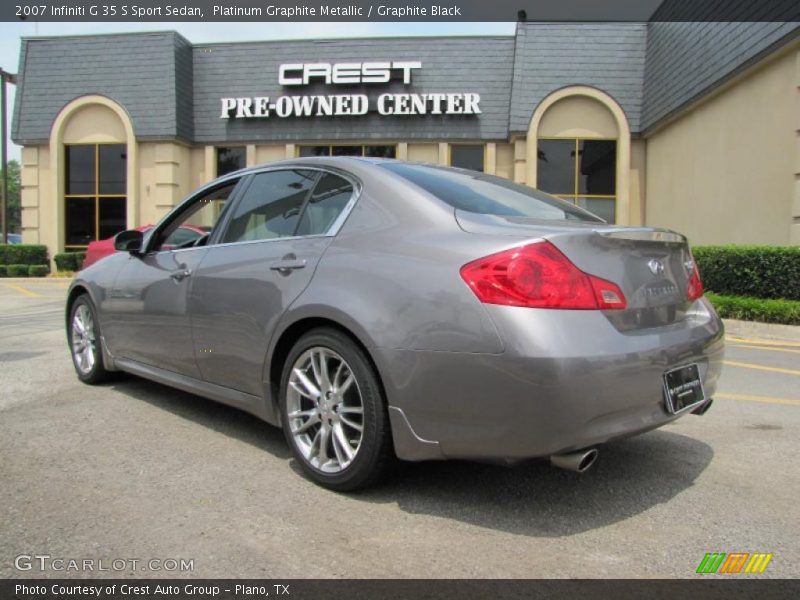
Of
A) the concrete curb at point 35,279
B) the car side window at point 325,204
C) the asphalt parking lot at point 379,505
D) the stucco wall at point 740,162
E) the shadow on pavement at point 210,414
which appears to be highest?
the stucco wall at point 740,162

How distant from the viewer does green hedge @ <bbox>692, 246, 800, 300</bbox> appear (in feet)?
30.4

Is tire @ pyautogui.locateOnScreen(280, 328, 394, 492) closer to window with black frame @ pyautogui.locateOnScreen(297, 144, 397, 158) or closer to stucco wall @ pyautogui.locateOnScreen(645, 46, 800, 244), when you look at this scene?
stucco wall @ pyautogui.locateOnScreen(645, 46, 800, 244)

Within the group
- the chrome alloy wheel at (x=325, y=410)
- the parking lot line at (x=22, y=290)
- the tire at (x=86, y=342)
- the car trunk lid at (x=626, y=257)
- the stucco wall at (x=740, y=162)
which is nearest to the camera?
the car trunk lid at (x=626, y=257)

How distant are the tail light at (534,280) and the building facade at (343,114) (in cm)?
1427

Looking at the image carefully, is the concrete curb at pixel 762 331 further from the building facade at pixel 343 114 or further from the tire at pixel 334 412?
the tire at pixel 334 412

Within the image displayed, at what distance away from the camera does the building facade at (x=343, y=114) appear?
17797 millimetres

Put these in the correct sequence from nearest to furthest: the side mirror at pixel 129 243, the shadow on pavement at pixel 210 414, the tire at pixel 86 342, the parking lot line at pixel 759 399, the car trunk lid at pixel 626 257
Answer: the car trunk lid at pixel 626 257 < the shadow on pavement at pixel 210 414 < the side mirror at pixel 129 243 < the parking lot line at pixel 759 399 < the tire at pixel 86 342

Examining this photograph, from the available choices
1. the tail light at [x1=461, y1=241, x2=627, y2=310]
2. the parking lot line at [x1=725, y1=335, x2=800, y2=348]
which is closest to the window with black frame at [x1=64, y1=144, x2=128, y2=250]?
the parking lot line at [x1=725, y1=335, x2=800, y2=348]

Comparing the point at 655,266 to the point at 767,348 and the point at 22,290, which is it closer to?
the point at 767,348

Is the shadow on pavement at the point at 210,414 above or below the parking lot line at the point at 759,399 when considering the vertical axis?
below

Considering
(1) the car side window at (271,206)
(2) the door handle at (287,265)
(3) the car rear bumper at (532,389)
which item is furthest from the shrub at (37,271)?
(3) the car rear bumper at (532,389)

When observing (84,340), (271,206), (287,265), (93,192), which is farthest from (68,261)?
(287,265)

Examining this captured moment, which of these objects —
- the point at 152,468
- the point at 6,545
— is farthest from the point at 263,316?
the point at 6,545
